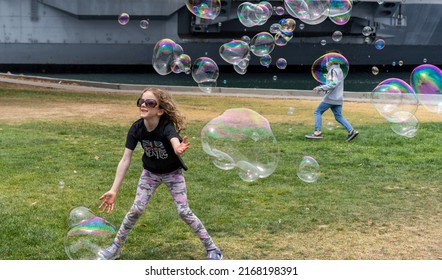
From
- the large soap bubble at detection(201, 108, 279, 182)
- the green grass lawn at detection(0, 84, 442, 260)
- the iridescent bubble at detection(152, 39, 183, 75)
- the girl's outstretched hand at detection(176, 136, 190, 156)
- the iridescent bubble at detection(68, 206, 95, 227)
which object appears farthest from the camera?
the iridescent bubble at detection(152, 39, 183, 75)

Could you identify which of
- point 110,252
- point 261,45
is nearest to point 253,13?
point 261,45

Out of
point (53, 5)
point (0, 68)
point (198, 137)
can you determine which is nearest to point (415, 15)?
point (53, 5)

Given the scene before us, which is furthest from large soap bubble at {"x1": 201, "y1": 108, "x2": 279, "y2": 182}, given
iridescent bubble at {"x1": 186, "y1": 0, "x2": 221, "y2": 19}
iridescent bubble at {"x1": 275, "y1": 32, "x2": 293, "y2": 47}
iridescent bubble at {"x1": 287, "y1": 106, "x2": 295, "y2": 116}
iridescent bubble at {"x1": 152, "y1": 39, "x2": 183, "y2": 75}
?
iridescent bubble at {"x1": 287, "y1": 106, "x2": 295, "y2": 116}

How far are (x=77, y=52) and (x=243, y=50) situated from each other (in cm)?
3179

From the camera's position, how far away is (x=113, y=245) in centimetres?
492

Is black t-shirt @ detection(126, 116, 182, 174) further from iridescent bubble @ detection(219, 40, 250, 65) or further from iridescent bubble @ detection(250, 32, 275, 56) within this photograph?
iridescent bubble @ detection(250, 32, 275, 56)

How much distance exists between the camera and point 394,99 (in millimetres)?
8625

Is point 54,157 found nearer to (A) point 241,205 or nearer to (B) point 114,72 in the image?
(A) point 241,205

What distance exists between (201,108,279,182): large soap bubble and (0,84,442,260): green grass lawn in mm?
538

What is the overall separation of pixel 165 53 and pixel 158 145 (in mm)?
5060

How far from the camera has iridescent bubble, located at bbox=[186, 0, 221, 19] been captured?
10.2 meters

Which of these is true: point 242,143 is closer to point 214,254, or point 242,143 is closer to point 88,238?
point 214,254

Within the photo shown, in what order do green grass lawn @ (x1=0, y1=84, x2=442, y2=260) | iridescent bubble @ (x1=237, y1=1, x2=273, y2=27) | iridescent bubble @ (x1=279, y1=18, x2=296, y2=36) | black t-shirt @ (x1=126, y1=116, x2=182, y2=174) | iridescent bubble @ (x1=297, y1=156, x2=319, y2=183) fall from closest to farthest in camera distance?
black t-shirt @ (x1=126, y1=116, x2=182, y2=174) < green grass lawn @ (x1=0, y1=84, x2=442, y2=260) < iridescent bubble @ (x1=297, y1=156, x2=319, y2=183) < iridescent bubble @ (x1=237, y1=1, x2=273, y2=27) < iridescent bubble @ (x1=279, y1=18, x2=296, y2=36)

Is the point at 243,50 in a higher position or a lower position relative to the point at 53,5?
higher
